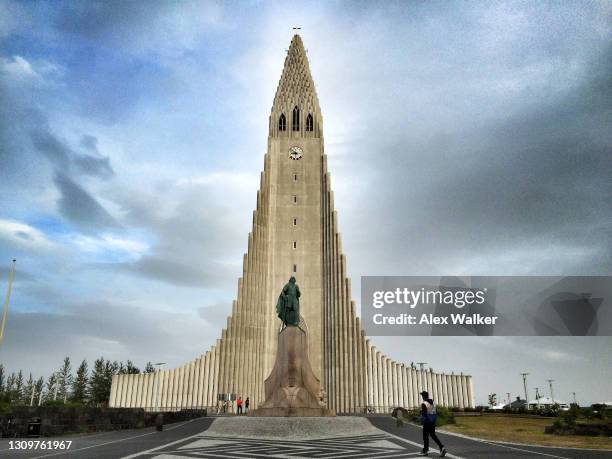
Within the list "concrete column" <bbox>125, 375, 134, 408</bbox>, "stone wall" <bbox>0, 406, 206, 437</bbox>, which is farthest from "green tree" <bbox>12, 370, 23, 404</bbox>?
"stone wall" <bbox>0, 406, 206, 437</bbox>

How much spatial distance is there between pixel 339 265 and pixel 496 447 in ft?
112

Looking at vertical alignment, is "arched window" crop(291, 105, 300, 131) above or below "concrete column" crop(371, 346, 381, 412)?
above

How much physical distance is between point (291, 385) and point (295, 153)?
3413 centimetres

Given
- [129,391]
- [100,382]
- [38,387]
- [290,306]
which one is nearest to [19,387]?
[38,387]

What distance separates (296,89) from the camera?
55562mm

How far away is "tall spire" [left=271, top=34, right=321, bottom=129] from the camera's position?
54469 millimetres

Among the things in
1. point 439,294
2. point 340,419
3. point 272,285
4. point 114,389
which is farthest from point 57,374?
point 340,419

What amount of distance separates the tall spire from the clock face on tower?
15.7ft

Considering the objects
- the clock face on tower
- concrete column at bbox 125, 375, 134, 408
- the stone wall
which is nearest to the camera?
the stone wall

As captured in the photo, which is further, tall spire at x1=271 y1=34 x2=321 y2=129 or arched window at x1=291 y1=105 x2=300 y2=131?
tall spire at x1=271 y1=34 x2=321 y2=129

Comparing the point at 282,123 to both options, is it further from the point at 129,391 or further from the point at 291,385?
the point at 291,385

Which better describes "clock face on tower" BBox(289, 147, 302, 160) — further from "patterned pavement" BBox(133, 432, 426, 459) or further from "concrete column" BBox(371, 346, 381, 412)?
"patterned pavement" BBox(133, 432, 426, 459)

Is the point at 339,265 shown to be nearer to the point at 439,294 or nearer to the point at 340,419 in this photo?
the point at 439,294

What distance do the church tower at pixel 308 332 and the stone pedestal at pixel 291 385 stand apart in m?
21.8
